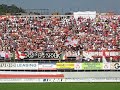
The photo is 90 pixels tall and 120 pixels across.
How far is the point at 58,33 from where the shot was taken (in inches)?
2052

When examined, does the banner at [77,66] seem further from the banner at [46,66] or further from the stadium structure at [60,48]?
the banner at [46,66]

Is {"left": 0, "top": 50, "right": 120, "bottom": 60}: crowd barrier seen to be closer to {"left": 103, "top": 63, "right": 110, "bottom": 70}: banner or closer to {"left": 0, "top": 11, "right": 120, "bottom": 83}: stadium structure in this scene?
{"left": 0, "top": 11, "right": 120, "bottom": 83}: stadium structure

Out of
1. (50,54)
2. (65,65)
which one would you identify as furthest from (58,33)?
(65,65)

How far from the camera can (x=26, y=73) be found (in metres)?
42.6

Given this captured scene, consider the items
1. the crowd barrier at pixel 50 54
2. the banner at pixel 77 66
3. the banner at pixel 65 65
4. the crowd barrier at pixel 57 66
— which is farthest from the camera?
the crowd barrier at pixel 50 54

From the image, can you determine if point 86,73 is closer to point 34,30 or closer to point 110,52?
point 110,52

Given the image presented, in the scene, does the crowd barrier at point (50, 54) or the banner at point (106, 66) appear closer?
the banner at point (106, 66)

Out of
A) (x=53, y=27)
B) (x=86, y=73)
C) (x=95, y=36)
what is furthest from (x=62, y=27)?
(x=86, y=73)

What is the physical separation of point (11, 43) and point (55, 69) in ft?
25.5

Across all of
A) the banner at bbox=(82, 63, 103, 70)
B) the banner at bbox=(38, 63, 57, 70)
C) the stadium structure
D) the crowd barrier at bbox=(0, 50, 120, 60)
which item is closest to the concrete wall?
the stadium structure

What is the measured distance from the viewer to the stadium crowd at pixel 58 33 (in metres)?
49.5

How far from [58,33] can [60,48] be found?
3.41 meters

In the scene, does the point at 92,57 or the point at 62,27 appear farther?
the point at 62,27

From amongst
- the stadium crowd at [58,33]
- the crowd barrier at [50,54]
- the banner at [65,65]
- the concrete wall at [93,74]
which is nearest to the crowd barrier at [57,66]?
the banner at [65,65]
